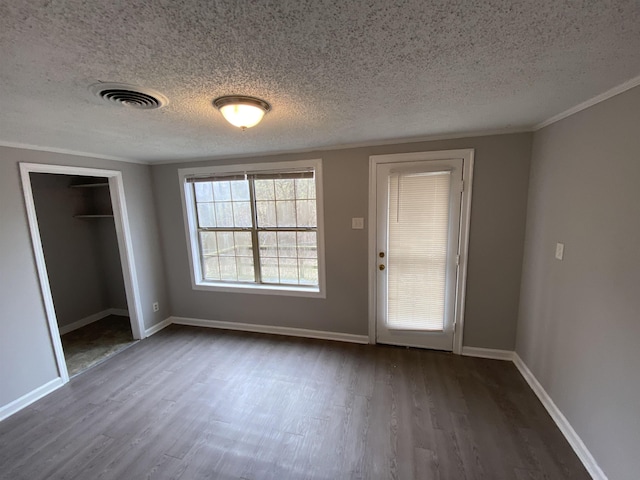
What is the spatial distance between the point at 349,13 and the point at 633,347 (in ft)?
6.49

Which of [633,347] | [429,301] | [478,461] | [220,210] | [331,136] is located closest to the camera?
[633,347]

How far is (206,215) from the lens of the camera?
3381 mm

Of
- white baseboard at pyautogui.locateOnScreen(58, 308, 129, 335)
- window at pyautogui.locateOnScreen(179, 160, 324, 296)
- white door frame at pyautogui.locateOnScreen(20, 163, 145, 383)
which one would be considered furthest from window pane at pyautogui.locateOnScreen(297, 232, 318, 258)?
white baseboard at pyautogui.locateOnScreen(58, 308, 129, 335)

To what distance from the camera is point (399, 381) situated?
2.37 meters

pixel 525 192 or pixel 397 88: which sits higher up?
pixel 397 88

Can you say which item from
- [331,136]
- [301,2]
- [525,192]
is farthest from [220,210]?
[525,192]

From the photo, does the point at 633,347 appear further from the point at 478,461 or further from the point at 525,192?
the point at 525,192

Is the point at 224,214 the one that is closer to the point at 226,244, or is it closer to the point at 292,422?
the point at 226,244

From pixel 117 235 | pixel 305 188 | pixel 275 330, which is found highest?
pixel 305 188

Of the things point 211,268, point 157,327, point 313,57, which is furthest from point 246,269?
point 313,57

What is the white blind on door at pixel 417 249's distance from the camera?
8.31 feet

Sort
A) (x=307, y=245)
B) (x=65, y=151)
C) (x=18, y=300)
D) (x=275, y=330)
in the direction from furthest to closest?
1. (x=275, y=330)
2. (x=307, y=245)
3. (x=65, y=151)
4. (x=18, y=300)

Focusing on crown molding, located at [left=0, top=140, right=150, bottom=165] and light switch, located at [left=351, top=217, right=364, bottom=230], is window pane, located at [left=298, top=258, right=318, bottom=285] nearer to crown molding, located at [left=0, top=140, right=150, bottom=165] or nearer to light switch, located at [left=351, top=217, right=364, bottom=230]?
light switch, located at [left=351, top=217, right=364, bottom=230]

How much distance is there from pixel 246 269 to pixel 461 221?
98.5 inches
